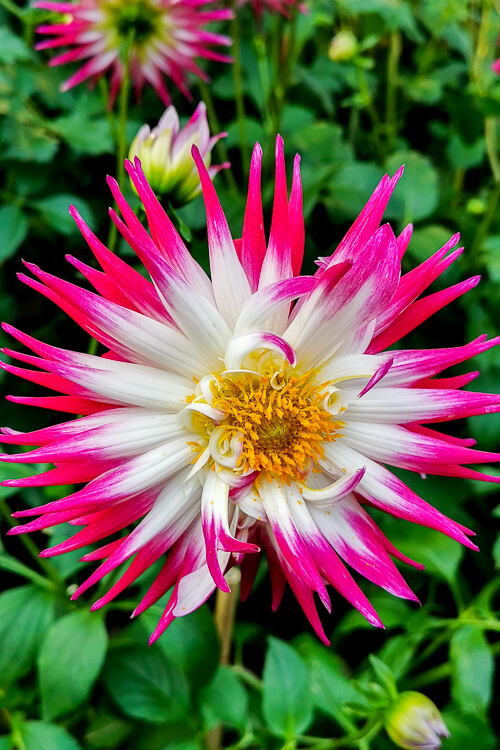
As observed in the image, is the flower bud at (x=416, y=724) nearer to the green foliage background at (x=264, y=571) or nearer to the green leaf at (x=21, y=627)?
the green foliage background at (x=264, y=571)

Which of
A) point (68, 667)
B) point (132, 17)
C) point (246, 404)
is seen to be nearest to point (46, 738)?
point (68, 667)

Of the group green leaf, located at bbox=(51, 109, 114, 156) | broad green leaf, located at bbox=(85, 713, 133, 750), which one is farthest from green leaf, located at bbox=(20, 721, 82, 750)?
green leaf, located at bbox=(51, 109, 114, 156)

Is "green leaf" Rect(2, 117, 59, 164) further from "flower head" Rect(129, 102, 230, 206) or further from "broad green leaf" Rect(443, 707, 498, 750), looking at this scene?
"broad green leaf" Rect(443, 707, 498, 750)

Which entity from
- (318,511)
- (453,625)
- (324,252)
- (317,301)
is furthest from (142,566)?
(324,252)

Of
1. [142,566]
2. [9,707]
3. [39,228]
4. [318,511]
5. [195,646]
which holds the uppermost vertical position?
[39,228]

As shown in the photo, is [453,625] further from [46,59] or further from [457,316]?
[46,59]

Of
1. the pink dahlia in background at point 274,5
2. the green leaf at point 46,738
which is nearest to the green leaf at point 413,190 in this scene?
the pink dahlia in background at point 274,5

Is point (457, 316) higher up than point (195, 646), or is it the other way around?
point (457, 316)

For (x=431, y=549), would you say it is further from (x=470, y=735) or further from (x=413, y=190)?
(x=413, y=190)
